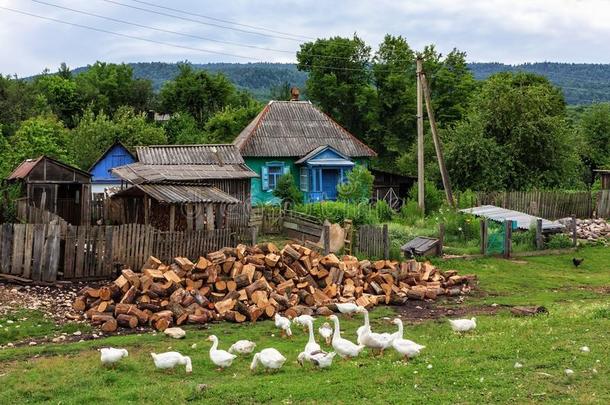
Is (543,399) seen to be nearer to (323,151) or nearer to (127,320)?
(127,320)

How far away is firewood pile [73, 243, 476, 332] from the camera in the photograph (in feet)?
51.0

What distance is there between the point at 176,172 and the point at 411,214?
10.4m

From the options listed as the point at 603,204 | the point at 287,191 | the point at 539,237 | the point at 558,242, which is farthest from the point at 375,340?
the point at 603,204

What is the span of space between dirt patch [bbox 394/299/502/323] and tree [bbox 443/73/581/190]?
21491 mm

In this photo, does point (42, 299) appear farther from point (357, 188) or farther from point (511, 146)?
point (511, 146)

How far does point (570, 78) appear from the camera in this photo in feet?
612

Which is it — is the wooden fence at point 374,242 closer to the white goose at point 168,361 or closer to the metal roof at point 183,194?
the metal roof at point 183,194

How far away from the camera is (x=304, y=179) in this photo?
39.2 m

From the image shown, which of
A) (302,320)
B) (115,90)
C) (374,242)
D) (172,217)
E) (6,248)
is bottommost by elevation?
(302,320)

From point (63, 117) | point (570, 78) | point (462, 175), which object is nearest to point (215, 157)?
point (462, 175)

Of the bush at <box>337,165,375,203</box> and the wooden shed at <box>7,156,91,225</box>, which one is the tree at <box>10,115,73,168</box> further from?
→ the bush at <box>337,165,375,203</box>

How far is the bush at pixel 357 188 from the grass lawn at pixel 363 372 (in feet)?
62.4

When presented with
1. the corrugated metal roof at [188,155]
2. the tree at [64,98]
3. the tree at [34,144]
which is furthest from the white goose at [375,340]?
the tree at [64,98]

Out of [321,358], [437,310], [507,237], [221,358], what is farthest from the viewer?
[507,237]
